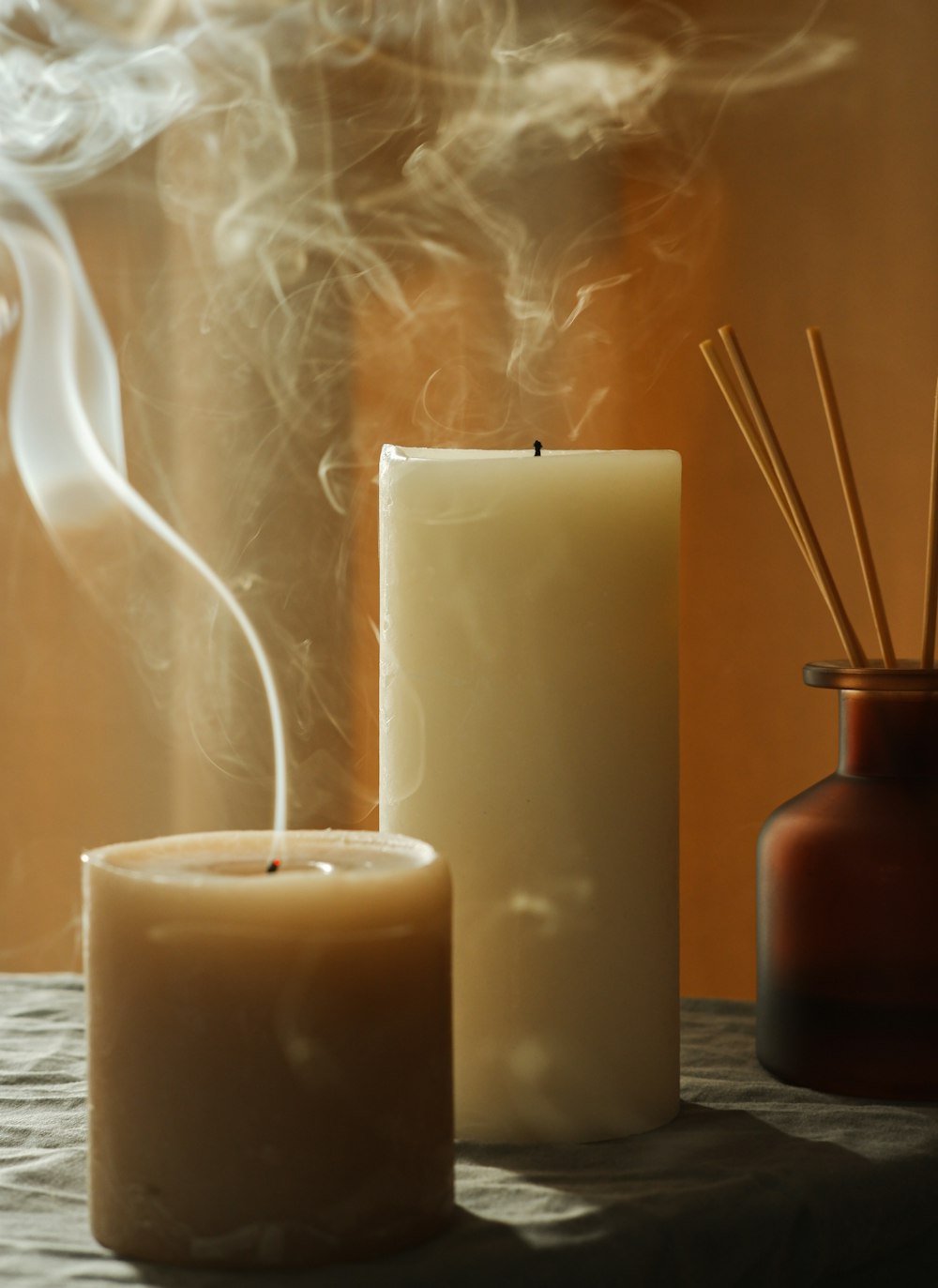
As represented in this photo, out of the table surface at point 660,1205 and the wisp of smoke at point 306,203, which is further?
the wisp of smoke at point 306,203

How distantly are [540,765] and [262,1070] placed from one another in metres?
0.19

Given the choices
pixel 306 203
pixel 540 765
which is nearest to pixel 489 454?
pixel 540 765

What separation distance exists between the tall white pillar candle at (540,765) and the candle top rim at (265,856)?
Result: 0.06 m

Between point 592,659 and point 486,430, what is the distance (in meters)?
0.81

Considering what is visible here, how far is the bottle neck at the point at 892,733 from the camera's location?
2.32 ft

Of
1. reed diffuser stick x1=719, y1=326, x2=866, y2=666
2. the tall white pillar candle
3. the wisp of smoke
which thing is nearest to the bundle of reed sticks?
reed diffuser stick x1=719, y1=326, x2=866, y2=666

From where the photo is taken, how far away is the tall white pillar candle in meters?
0.63

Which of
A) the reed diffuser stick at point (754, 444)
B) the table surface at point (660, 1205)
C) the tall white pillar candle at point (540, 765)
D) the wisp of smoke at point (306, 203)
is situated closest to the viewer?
the table surface at point (660, 1205)

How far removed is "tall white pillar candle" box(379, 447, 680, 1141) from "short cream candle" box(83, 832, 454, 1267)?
114 mm

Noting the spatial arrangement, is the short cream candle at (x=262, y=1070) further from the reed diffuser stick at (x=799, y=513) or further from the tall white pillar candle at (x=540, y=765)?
the reed diffuser stick at (x=799, y=513)

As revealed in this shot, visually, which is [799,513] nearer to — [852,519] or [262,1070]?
[852,519]

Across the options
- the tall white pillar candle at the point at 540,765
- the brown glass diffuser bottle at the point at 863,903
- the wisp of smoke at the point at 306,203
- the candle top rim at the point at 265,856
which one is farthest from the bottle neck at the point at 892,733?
the wisp of smoke at the point at 306,203

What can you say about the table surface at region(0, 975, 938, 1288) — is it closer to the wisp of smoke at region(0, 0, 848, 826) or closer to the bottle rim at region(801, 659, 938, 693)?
the bottle rim at region(801, 659, 938, 693)

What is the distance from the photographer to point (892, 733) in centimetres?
71
